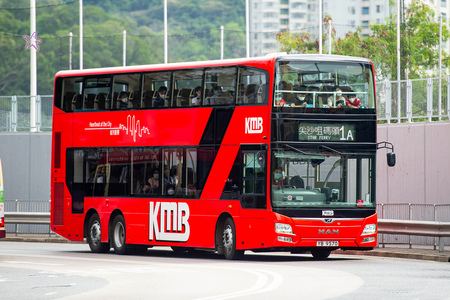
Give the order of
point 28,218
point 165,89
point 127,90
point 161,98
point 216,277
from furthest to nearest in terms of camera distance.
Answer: point 28,218 < point 127,90 < point 161,98 < point 165,89 < point 216,277

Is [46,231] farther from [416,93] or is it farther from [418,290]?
[418,290]

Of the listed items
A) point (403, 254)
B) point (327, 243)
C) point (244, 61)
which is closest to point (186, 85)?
point (244, 61)

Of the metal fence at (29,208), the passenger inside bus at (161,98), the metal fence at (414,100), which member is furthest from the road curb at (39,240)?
the metal fence at (414,100)

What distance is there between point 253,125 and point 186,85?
7.89 feet

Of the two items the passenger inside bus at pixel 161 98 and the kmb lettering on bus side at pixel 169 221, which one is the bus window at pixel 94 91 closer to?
the passenger inside bus at pixel 161 98

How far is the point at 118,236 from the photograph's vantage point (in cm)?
2530

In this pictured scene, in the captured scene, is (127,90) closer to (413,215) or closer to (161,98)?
(161,98)

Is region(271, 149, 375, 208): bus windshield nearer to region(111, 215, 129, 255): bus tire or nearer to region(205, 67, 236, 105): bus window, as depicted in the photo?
region(205, 67, 236, 105): bus window

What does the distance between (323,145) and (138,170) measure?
17.4 ft

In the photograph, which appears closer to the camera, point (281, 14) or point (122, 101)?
point (122, 101)

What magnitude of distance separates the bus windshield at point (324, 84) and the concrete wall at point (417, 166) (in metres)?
5.83

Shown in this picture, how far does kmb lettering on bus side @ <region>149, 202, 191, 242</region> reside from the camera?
23.1 m

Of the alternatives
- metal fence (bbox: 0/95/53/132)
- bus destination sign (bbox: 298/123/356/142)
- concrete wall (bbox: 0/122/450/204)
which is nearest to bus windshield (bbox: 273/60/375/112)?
bus destination sign (bbox: 298/123/356/142)

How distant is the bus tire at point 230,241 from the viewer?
21692 millimetres
